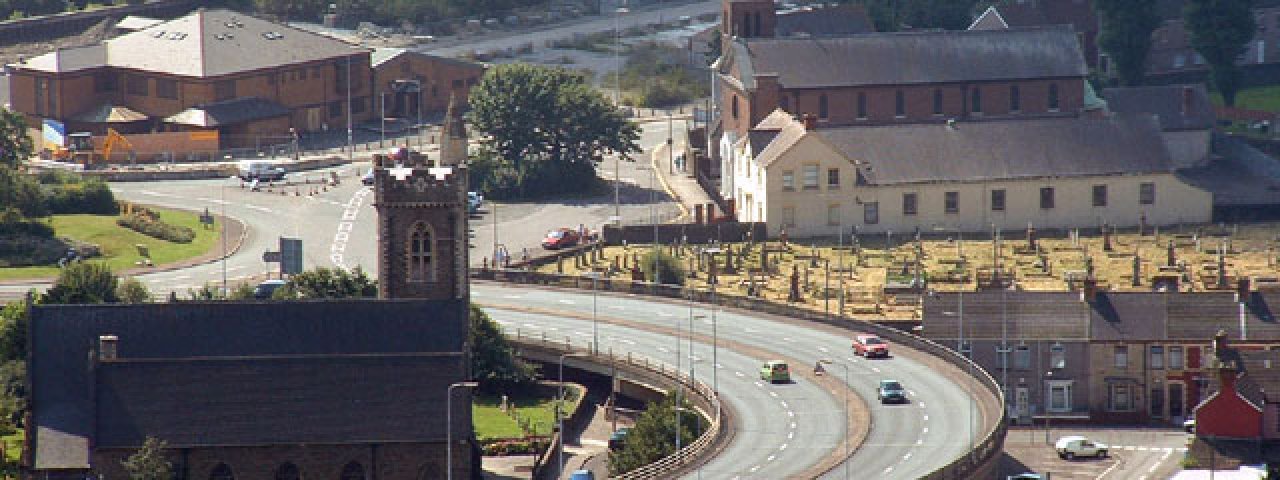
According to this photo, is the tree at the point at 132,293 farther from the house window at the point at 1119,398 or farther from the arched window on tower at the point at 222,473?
the house window at the point at 1119,398

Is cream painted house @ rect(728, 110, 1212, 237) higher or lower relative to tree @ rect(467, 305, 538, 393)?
higher

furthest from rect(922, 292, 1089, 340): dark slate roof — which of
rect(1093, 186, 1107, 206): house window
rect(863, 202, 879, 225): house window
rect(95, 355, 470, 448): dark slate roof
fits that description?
rect(1093, 186, 1107, 206): house window

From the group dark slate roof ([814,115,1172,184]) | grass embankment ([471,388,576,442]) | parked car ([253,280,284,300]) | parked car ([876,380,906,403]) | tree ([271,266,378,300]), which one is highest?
dark slate roof ([814,115,1172,184])

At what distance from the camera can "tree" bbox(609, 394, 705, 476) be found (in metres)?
134

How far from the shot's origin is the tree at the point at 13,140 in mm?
195000

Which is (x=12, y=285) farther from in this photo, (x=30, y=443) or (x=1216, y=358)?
(x=1216, y=358)

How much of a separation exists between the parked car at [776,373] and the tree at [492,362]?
1065cm

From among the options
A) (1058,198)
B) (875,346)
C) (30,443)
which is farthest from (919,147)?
(30,443)

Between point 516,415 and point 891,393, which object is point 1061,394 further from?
point 516,415

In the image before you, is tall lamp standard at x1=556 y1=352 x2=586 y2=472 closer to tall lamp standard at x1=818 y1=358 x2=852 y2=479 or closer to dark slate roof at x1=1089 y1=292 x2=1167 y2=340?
tall lamp standard at x1=818 y1=358 x2=852 y2=479

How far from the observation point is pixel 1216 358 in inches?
5782

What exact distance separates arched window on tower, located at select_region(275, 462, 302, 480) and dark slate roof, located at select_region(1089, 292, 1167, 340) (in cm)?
3970

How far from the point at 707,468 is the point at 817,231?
191 feet

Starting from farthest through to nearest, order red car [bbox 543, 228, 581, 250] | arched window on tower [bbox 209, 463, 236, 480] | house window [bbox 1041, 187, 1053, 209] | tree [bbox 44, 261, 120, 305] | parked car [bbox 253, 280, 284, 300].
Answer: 1. house window [bbox 1041, 187, 1053, 209]
2. red car [bbox 543, 228, 581, 250]
3. parked car [bbox 253, 280, 284, 300]
4. tree [bbox 44, 261, 120, 305]
5. arched window on tower [bbox 209, 463, 236, 480]
